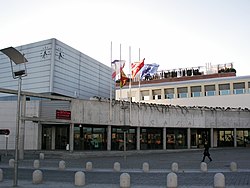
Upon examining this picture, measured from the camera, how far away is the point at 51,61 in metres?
42.9

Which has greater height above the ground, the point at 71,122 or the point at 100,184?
the point at 71,122

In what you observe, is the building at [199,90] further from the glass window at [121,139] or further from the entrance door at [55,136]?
the entrance door at [55,136]

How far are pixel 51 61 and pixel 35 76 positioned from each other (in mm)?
3140

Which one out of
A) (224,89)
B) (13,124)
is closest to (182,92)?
(224,89)

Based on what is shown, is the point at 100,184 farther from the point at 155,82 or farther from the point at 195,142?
the point at 155,82

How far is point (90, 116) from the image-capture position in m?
35.7

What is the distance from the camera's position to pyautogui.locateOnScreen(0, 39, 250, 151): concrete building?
3644cm

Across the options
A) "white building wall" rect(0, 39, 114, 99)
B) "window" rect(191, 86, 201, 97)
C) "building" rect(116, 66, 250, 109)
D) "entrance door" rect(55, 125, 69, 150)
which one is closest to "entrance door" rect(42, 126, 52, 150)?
"entrance door" rect(55, 125, 69, 150)

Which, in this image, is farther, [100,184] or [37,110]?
[37,110]

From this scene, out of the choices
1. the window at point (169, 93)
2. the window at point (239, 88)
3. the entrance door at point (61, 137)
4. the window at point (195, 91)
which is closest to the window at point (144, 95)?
the window at point (169, 93)

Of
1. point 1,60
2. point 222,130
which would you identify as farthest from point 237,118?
point 1,60

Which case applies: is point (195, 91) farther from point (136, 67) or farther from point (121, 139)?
point (136, 67)

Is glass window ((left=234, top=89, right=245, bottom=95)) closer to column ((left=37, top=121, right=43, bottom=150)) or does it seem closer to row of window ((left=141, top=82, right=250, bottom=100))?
row of window ((left=141, top=82, right=250, bottom=100))

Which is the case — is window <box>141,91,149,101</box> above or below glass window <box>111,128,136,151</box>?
above
